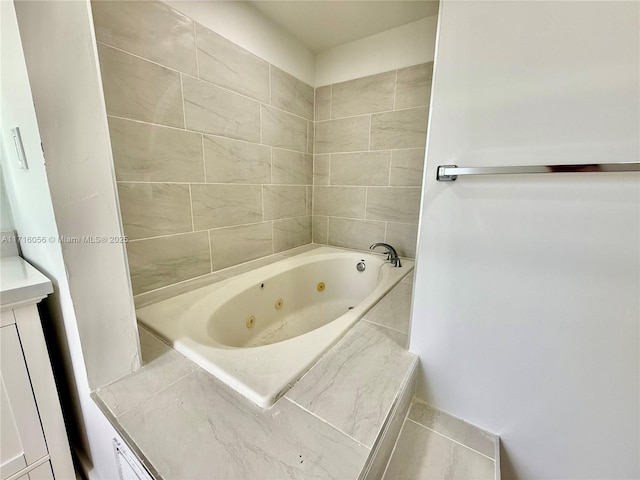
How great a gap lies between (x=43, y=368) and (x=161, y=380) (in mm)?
299

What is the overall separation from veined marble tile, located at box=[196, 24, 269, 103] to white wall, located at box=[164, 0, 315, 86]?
0.12 feet

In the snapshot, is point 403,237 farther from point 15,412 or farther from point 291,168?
point 15,412

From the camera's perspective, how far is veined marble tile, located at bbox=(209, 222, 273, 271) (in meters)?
1.43

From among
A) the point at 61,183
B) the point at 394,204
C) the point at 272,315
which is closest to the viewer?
the point at 61,183

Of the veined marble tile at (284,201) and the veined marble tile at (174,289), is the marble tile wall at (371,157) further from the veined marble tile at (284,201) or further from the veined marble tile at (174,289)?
the veined marble tile at (174,289)

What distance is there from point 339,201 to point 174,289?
1303mm

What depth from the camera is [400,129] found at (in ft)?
5.57

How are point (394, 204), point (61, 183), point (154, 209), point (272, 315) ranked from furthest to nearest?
point (394, 204) → point (272, 315) → point (154, 209) → point (61, 183)

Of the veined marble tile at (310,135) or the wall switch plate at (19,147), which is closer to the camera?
the wall switch plate at (19,147)

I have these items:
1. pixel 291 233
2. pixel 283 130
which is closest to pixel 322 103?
pixel 283 130

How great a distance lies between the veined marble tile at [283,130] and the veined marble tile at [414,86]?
0.71 meters

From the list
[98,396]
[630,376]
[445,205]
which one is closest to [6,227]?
[98,396]

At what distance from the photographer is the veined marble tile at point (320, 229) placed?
212 cm

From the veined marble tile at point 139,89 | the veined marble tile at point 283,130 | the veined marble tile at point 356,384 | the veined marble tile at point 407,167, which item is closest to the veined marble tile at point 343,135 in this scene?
the veined marble tile at point 283,130
